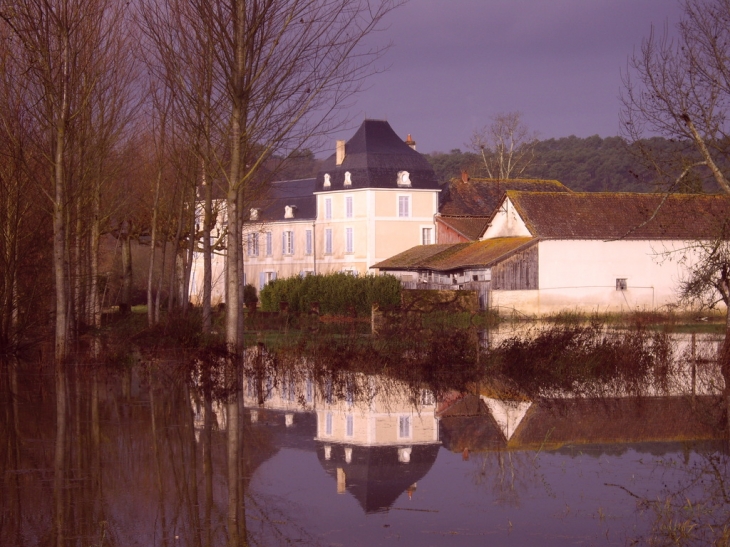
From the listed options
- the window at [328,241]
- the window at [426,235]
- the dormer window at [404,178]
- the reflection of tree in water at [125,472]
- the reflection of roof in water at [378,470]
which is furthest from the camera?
the window at [328,241]

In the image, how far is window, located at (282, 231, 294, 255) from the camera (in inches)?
2719

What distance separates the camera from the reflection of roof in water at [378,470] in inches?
350

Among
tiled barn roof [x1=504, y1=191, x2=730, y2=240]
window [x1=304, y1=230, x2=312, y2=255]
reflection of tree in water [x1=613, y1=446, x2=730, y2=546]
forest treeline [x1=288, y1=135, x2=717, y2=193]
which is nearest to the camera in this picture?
reflection of tree in water [x1=613, y1=446, x2=730, y2=546]

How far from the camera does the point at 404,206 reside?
209 feet

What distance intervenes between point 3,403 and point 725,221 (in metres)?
14.5

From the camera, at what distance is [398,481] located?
31.4ft

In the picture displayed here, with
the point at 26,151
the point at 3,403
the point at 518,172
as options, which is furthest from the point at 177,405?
the point at 518,172

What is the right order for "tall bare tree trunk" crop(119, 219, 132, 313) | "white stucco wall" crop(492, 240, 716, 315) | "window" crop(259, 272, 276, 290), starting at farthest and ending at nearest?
"window" crop(259, 272, 276, 290)
"tall bare tree trunk" crop(119, 219, 132, 313)
"white stucco wall" crop(492, 240, 716, 315)

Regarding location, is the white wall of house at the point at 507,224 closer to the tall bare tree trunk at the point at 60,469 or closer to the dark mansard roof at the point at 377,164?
the dark mansard roof at the point at 377,164

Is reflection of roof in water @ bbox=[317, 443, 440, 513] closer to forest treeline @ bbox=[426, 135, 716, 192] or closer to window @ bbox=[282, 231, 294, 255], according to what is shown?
window @ bbox=[282, 231, 294, 255]

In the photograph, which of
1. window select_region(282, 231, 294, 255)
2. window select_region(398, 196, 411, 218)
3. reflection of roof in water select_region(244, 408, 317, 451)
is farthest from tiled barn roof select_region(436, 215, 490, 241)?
reflection of roof in water select_region(244, 408, 317, 451)

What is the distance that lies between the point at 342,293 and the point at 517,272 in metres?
8.62

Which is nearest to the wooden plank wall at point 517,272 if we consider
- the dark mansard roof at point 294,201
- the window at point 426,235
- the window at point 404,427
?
the window at point 426,235

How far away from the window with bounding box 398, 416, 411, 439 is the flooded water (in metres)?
0.03
